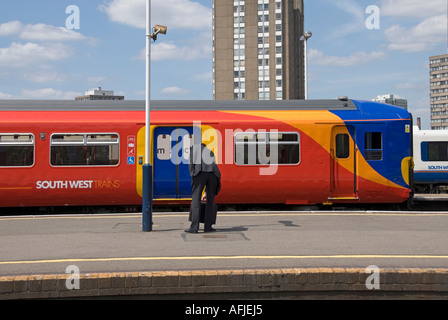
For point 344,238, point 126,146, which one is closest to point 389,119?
point 344,238

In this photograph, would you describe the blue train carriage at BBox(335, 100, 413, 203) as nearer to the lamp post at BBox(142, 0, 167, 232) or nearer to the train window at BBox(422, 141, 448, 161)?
the lamp post at BBox(142, 0, 167, 232)

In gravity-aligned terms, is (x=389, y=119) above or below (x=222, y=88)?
Answer: below

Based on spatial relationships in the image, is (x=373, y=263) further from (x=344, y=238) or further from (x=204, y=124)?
(x=204, y=124)

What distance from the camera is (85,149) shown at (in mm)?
13188

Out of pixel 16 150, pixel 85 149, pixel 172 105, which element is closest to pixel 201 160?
pixel 172 105

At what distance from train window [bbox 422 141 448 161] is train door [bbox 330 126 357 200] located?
39.5ft

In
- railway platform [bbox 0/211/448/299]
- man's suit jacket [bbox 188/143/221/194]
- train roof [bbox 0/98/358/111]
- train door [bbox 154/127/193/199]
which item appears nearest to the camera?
railway platform [bbox 0/211/448/299]

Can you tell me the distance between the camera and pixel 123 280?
6012 mm

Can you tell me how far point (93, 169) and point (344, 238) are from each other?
7.17 meters

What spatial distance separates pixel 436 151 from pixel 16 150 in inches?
751

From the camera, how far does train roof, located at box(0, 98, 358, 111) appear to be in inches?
531

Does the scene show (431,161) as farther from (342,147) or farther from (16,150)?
(16,150)

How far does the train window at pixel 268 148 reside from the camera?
13414mm

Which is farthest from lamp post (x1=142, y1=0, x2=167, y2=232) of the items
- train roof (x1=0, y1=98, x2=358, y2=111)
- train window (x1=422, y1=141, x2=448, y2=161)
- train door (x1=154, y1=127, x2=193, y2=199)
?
train window (x1=422, y1=141, x2=448, y2=161)
